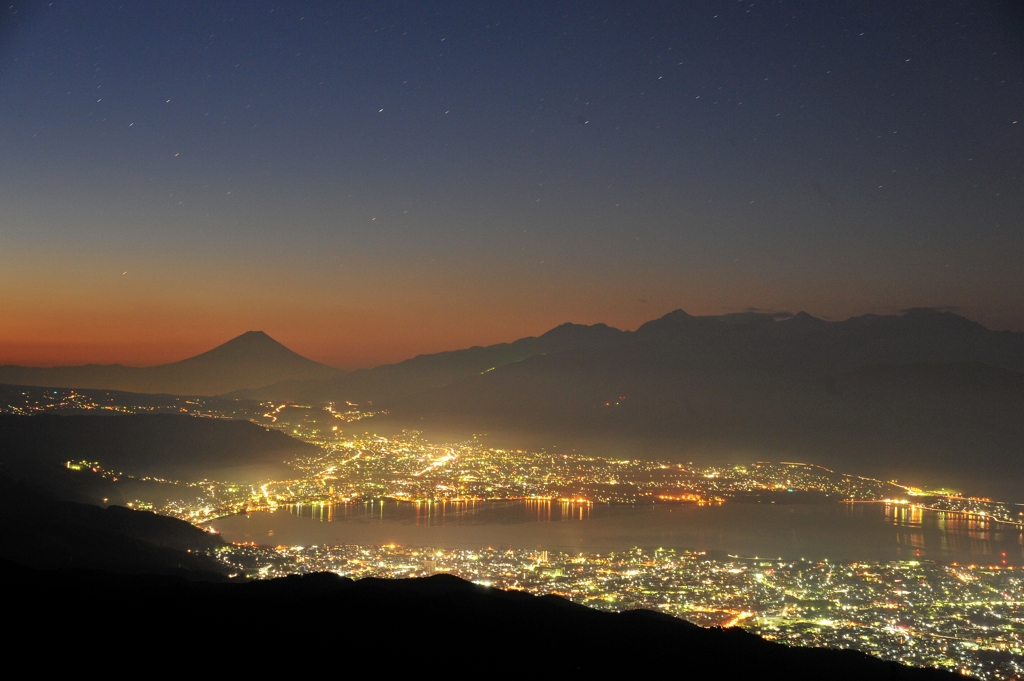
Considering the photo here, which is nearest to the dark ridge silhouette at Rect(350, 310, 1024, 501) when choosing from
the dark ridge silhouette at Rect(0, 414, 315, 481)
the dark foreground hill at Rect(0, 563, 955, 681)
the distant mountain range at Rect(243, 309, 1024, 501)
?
the distant mountain range at Rect(243, 309, 1024, 501)

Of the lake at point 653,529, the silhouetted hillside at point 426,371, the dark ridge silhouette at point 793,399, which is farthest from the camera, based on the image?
the silhouetted hillside at point 426,371

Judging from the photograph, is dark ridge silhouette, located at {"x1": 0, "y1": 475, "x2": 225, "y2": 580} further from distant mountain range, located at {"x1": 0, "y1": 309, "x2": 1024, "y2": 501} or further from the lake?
distant mountain range, located at {"x1": 0, "y1": 309, "x2": 1024, "y2": 501}

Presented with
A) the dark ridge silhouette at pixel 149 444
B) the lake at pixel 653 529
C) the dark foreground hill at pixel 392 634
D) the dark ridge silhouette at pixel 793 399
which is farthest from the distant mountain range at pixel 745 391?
the dark foreground hill at pixel 392 634

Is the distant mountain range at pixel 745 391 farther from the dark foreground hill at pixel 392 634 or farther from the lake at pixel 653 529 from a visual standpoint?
the dark foreground hill at pixel 392 634

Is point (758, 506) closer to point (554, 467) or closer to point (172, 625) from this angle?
point (554, 467)

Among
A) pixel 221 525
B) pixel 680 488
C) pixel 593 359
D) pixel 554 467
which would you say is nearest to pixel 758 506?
pixel 680 488

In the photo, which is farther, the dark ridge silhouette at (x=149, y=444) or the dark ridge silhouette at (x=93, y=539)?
the dark ridge silhouette at (x=149, y=444)
